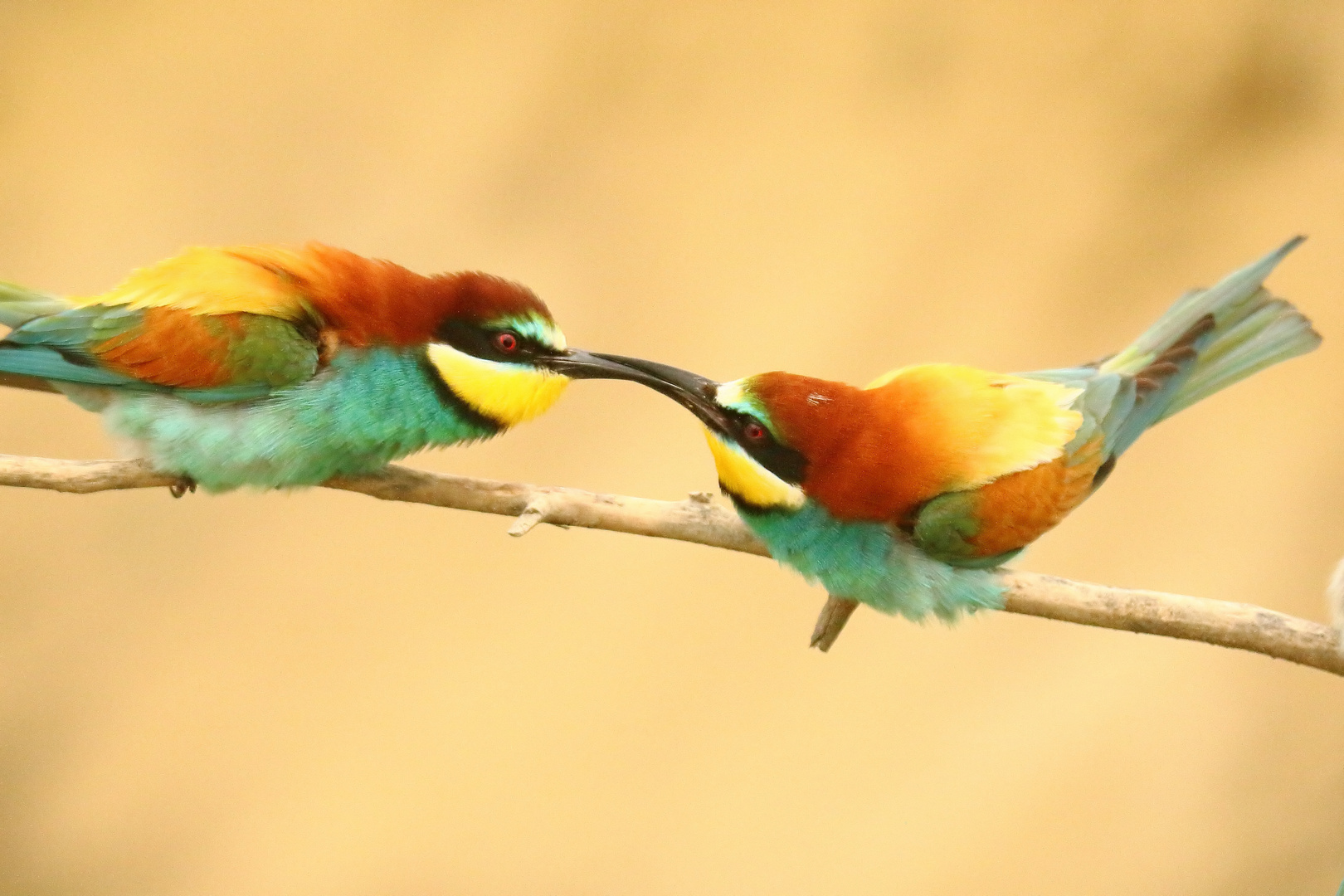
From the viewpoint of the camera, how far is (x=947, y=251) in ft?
8.49

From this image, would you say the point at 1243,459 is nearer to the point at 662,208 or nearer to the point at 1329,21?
the point at 1329,21

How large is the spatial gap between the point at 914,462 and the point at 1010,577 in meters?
0.20

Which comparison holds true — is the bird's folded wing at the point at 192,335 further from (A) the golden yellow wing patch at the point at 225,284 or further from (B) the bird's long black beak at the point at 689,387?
(B) the bird's long black beak at the point at 689,387

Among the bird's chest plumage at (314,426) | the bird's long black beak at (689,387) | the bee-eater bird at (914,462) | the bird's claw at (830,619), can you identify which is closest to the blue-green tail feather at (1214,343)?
the bee-eater bird at (914,462)

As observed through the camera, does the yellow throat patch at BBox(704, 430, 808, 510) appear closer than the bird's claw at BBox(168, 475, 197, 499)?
Yes

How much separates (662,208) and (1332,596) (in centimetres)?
148

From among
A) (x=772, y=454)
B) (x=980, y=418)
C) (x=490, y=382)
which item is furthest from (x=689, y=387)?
(x=980, y=418)

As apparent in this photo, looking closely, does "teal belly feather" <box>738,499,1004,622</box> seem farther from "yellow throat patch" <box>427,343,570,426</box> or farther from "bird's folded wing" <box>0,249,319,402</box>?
"bird's folded wing" <box>0,249,319,402</box>

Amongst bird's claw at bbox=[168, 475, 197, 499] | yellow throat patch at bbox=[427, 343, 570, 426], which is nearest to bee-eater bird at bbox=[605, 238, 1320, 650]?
yellow throat patch at bbox=[427, 343, 570, 426]

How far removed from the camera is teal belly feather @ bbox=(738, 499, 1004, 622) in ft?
4.65

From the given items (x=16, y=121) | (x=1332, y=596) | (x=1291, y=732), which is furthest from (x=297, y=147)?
(x=1291, y=732)

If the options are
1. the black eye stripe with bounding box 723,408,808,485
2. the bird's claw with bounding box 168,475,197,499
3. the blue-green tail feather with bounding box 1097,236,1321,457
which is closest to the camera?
the black eye stripe with bounding box 723,408,808,485

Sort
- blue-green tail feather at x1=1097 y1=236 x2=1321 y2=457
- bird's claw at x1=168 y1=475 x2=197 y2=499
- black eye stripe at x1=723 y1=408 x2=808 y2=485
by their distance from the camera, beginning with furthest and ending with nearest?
blue-green tail feather at x1=1097 y1=236 x2=1321 y2=457
bird's claw at x1=168 y1=475 x2=197 y2=499
black eye stripe at x1=723 y1=408 x2=808 y2=485

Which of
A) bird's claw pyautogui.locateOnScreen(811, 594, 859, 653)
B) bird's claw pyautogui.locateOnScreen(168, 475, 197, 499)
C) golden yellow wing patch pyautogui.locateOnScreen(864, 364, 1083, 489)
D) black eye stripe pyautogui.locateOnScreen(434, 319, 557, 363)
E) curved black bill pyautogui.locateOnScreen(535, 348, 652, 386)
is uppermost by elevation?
bird's claw pyautogui.locateOnScreen(168, 475, 197, 499)
